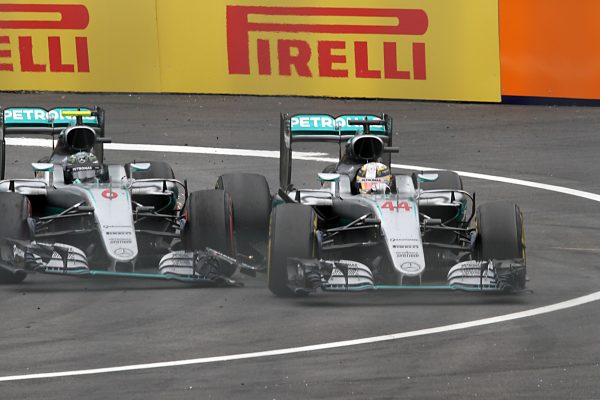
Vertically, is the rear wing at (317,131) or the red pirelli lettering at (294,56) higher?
the red pirelli lettering at (294,56)

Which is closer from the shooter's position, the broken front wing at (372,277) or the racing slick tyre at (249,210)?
the broken front wing at (372,277)

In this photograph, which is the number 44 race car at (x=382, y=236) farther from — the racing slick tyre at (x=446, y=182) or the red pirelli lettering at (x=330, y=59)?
the red pirelli lettering at (x=330, y=59)

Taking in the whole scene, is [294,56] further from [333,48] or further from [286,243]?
[286,243]

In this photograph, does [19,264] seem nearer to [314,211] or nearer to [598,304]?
[314,211]

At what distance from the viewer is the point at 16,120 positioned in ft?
66.1

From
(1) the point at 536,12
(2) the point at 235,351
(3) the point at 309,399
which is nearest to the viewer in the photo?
(3) the point at 309,399

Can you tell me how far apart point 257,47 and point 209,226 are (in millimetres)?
12125

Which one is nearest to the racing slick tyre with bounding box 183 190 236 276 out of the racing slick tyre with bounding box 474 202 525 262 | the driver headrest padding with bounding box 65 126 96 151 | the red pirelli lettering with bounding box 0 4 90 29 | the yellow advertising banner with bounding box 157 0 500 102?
the driver headrest padding with bounding box 65 126 96 151

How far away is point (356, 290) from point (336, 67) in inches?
517

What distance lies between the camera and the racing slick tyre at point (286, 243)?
1662 centimetres

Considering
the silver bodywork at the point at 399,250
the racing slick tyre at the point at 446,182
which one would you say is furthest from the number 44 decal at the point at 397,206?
the racing slick tyre at the point at 446,182

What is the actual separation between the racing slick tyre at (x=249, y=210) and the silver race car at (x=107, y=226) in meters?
0.61

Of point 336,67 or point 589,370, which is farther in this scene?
point 336,67

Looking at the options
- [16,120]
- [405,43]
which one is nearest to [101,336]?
[16,120]
